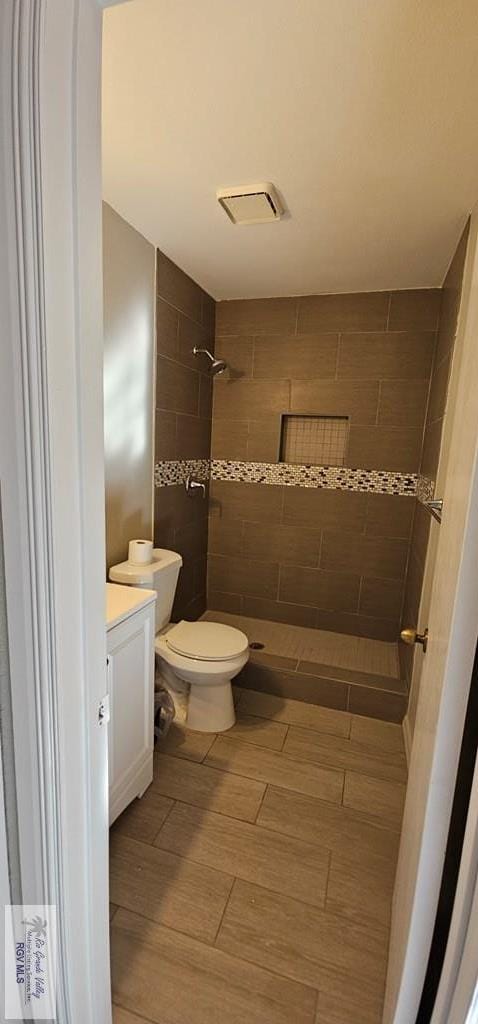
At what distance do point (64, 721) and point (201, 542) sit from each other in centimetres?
227

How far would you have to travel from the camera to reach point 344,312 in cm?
265

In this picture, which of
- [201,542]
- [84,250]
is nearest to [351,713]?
[201,542]

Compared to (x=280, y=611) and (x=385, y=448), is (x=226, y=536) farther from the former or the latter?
(x=385, y=448)

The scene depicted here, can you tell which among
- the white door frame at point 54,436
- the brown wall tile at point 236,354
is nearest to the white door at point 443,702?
the white door frame at point 54,436

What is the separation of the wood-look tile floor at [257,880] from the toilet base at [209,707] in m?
0.05

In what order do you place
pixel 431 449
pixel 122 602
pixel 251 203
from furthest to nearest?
pixel 431 449
pixel 251 203
pixel 122 602

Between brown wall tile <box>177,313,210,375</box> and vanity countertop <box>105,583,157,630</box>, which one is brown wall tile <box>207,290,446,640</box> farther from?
vanity countertop <box>105,583,157,630</box>

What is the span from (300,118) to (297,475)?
188cm

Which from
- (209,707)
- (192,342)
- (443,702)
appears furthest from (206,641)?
(192,342)

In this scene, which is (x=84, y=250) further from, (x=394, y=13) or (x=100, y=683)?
(x=394, y=13)

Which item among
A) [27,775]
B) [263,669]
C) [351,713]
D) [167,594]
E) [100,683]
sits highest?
[100,683]

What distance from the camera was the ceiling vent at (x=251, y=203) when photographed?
62.9 inches

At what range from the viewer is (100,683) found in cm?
84

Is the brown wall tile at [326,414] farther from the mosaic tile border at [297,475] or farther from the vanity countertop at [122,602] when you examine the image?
the vanity countertop at [122,602]
